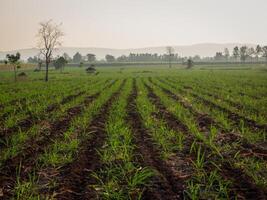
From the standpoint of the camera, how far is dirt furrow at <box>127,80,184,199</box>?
16.3 feet

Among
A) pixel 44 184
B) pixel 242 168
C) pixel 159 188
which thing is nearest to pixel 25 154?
pixel 44 184

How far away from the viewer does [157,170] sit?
611 centimetres

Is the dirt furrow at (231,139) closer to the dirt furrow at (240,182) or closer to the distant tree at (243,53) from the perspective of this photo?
the dirt furrow at (240,182)

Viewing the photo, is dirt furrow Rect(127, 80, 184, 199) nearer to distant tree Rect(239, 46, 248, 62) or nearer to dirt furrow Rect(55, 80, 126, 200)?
dirt furrow Rect(55, 80, 126, 200)

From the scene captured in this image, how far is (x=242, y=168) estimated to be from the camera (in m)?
6.20

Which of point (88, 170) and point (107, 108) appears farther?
point (107, 108)

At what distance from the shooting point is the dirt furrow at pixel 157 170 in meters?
4.96

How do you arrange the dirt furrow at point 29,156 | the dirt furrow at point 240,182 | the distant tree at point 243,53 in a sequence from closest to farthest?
the dirt furrow at point 240,182
the dirt furrow at point 29,156
the distant tree at point 243,53

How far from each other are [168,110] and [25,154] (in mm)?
Result: 8541

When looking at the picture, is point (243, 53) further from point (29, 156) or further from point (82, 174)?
point (82, 174)

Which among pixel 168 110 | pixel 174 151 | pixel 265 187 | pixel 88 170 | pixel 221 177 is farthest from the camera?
pixel 168 110

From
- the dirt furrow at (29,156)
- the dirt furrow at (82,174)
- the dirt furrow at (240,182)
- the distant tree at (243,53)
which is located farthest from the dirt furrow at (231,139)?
the distant tree at (243,53)

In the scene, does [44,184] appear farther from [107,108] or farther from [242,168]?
[107,108]

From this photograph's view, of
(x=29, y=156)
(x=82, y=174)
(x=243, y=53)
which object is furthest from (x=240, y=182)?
(x=243, y=53)
